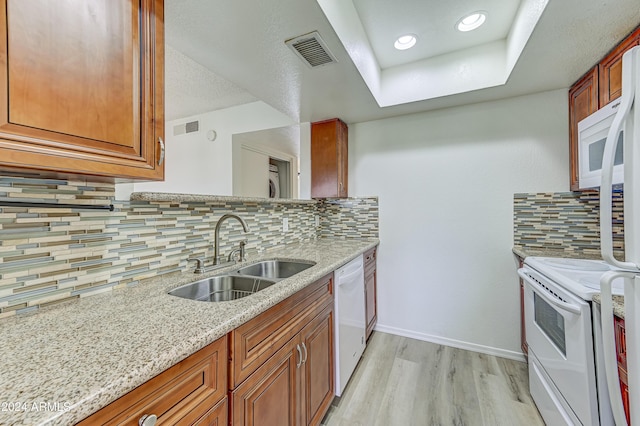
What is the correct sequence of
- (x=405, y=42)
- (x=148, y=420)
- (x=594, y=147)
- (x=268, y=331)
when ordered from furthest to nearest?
(x=405, y=42)
(x=594, y=147)
(x=268, y=331)
(x=148, y=420)

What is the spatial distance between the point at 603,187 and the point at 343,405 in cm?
172

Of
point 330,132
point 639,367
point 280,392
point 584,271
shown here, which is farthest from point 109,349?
point 330,132

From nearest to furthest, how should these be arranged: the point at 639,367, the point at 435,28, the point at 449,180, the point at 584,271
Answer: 1. the point at 639,367
2. the point at 584,271
3. the point at 435,28
4. the point at 449,180

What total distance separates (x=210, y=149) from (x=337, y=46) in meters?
2.16

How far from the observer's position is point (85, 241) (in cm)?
99

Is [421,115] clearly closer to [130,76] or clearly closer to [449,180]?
[449,180]

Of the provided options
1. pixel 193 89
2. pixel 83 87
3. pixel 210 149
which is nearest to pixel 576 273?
pixel 83 87

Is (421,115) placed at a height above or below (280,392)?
above

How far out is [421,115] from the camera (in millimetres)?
2436

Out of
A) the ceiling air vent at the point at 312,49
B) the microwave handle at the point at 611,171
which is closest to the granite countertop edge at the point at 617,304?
the microwave handle at the point at 611,171

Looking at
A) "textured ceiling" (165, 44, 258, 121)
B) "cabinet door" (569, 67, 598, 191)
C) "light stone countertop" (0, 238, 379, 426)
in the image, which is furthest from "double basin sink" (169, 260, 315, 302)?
"cabinet door" (569, 67, 598, 191)

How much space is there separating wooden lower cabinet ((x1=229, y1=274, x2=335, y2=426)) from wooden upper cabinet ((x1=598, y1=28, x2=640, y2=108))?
1891 mm

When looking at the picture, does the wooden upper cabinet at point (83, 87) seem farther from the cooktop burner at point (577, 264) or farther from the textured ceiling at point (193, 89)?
the cooktop burner at point (577, 264)

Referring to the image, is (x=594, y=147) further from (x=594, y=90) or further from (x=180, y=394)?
(x=180, y=394)
